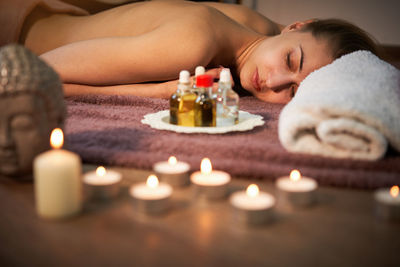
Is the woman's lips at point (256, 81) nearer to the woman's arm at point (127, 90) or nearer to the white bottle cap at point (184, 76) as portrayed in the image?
the woman's arm at point (127, 90)

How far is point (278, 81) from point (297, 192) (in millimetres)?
916

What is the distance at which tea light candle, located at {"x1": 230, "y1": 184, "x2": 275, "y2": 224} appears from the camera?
0.55 meters

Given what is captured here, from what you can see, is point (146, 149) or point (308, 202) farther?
point (146, 149)

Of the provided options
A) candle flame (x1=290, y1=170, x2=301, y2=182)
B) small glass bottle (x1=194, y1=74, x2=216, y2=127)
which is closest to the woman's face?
small glass bottle (x1=194, y1=74, x2=216, y2=127)

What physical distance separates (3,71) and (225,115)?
2.20 ft

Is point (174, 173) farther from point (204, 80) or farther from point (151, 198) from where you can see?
point (204, 80)

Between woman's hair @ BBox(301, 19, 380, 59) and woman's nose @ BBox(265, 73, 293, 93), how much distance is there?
20 cm

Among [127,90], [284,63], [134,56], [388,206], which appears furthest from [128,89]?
[388,206]

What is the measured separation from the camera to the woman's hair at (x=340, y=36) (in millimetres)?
1479

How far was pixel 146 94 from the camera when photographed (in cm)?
154

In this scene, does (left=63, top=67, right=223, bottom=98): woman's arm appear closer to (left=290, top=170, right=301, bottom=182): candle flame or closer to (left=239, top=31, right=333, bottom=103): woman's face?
(left=239, top=31, right=333, bottom=103): woman's face

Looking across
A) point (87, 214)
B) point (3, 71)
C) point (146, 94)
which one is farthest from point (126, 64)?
point (87, 214)

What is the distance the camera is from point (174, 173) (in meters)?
0.69

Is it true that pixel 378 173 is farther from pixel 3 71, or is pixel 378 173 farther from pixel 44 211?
pixel 3 71
